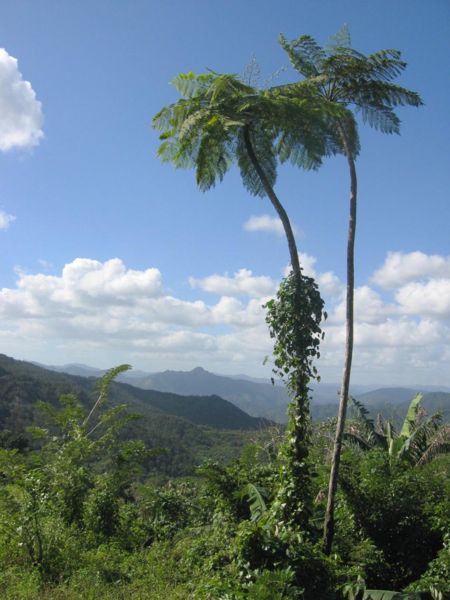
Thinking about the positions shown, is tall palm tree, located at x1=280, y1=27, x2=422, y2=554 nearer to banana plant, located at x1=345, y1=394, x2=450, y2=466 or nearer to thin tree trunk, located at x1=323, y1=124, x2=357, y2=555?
thin tree trunk, located at x1=323, y1=124, x2=357, y2=555

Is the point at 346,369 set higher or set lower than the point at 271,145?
lower

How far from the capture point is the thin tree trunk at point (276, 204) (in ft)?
29.3

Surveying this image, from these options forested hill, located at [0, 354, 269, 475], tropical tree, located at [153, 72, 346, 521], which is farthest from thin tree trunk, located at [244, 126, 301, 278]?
forested hill, located at [0, 354, 269, 475]

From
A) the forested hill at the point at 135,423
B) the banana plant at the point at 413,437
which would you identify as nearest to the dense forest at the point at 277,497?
the banana plant at the point at 413,437

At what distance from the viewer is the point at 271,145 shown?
10156 millimetres

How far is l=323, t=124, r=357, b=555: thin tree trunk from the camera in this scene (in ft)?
26.2

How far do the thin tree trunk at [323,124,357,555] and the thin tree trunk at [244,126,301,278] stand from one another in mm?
937

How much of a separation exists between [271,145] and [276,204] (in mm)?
1601

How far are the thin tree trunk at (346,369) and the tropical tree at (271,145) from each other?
0.48 meters

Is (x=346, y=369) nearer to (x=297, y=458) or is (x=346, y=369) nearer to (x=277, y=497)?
(x=297, y=458)

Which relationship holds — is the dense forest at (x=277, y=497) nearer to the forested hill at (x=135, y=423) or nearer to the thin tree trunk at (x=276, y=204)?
the thin tree trunk at (x=276, y=204)

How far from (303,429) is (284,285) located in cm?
251

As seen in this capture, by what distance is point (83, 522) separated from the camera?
1101 centimetres

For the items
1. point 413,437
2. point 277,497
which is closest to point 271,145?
point 277,497
